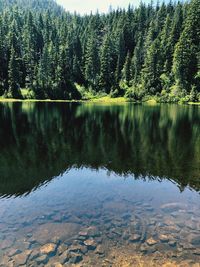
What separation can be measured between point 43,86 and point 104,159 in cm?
9715

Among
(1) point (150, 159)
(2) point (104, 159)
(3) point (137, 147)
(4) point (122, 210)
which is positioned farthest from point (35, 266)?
(3) point (137, 147)

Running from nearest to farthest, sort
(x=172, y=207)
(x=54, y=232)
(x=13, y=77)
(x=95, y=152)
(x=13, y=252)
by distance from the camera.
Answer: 1. (x=13, y=252)
2. (x=54, y=232)
3. (x=172, y=207)
4. (x=95, y=152)
5. (x=13, y=77)

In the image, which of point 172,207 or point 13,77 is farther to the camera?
point 13,77

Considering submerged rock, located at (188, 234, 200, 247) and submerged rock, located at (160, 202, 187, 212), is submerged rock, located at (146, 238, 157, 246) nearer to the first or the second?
submerged rock, located at (188, 234, 200, 247)

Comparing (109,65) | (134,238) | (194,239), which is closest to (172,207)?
(194,239)

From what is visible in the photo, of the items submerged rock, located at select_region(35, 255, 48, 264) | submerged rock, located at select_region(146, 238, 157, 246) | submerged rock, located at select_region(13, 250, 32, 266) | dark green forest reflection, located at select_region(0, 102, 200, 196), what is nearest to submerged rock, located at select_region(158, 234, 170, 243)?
submerged rock, located at select_region(146, 238, 157, 246)

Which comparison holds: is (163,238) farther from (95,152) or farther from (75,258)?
(95,152)

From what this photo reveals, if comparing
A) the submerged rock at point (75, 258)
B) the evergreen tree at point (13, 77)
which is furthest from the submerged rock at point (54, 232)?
the evergreen tree at point (13, 77)

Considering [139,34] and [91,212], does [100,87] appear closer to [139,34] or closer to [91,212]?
[139,34]

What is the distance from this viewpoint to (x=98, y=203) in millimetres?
15125

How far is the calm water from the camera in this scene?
413 inches

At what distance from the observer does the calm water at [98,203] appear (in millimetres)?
10500

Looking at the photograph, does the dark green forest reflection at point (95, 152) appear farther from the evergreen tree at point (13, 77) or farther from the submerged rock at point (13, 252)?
the evergreen tree at point (13, 77)

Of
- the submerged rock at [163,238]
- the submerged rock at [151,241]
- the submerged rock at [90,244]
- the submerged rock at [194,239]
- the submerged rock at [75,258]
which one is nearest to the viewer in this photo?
the submerged rock at [75,258]
